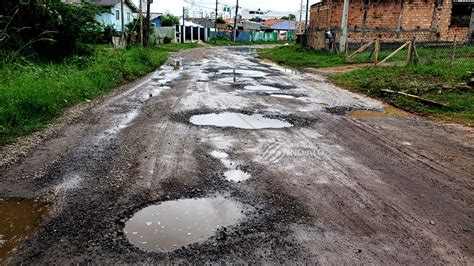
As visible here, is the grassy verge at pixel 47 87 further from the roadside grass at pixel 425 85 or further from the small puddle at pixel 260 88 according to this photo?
the roadside grass at pixel 425 85

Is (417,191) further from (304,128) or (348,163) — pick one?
(304,128)

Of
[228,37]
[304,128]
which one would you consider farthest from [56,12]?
[228,37]

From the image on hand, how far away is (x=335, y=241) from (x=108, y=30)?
26979mm

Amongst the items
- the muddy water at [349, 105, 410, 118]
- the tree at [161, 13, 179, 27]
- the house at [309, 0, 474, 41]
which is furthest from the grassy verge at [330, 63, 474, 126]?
the tree at [161, 13, 179, 27]

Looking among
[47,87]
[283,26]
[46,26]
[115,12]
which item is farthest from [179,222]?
[283,26]

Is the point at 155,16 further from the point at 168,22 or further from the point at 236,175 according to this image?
the point at 236,175

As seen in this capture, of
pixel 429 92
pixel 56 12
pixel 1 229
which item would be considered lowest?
pixel 1 229

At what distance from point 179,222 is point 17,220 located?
147 cm

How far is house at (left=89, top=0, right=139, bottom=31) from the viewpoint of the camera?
36.1 meters

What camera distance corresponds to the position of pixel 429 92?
398 inches

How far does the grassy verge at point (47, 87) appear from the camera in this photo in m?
6.38

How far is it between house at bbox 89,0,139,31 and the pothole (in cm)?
3185

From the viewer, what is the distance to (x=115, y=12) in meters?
38.5

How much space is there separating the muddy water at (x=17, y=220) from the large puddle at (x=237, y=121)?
3591 millimetres
